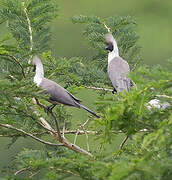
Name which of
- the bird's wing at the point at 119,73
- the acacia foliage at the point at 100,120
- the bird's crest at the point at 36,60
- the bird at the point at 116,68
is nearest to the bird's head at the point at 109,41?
the bird at the point at 116,68

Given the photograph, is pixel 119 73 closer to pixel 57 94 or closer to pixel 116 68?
pixel 116 68

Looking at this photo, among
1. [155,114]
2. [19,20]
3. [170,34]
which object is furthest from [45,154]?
[170,34]

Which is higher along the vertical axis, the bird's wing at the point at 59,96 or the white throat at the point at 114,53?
the bird's wing at the point at 59,96

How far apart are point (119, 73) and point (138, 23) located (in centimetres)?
1681

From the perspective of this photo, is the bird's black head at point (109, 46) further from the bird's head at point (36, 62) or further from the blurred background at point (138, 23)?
the blurred background at point (138, 23)

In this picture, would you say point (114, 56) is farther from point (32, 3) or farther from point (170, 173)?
point (170, 173)

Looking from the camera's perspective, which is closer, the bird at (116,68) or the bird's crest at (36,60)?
the bird's crest at (36,60)

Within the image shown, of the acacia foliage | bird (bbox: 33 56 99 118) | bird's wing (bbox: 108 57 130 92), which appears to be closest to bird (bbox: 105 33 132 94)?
bird's wing (bbox: 108 57 130 92)

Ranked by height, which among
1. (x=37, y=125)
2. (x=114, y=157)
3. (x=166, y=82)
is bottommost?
(x=37, y=125)

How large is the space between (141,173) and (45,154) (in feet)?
3.18

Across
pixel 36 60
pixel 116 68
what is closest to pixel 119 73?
pixel 116 68

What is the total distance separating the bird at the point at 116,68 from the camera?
6.07 m

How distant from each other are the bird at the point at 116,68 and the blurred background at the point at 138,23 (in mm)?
11699

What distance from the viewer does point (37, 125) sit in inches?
206
